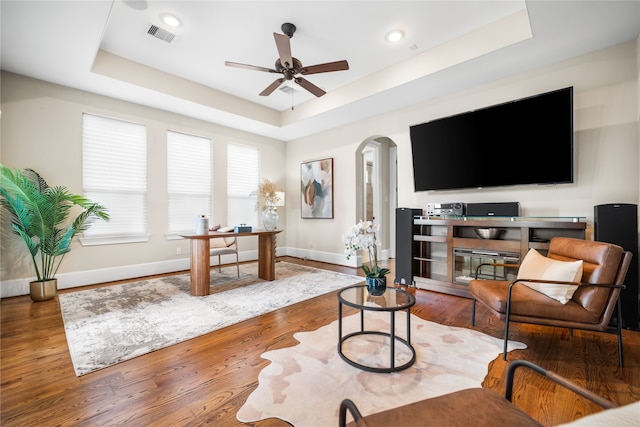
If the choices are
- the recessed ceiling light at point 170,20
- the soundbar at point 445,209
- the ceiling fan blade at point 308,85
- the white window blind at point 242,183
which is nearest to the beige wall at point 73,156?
the white window blind at point 242,183

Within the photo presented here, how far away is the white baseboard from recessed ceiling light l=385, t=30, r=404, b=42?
12.0 ft

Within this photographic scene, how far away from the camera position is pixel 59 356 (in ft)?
7.09

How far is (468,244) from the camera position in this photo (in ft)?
11.7

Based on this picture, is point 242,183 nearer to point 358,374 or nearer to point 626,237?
point 358,374

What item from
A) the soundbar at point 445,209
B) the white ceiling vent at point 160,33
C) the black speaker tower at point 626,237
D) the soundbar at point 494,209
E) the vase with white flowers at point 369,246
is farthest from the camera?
the soundbar at point 445,209

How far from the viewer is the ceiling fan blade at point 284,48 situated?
8.95ft

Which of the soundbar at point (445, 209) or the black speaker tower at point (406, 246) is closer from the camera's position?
the soundbar at point (445, 209)

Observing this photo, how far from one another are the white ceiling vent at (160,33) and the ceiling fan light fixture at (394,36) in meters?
2.59

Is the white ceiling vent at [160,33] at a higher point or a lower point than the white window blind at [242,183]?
higher

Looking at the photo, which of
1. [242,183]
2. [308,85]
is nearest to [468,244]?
[308,85]

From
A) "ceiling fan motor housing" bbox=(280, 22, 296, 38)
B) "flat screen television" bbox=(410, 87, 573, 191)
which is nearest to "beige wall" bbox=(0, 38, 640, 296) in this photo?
"flat screen television" bbox=(410, 87, 573, 191)

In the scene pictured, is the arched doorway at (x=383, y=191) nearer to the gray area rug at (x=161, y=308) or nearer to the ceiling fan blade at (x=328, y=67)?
the gray area rug at (x=161, y=308)

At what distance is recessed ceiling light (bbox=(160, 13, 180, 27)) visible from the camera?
3068mm

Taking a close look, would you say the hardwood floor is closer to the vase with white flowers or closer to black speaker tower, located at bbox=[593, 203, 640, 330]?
black speaker tower, located at bbox=[593, 203, 640, 330]
